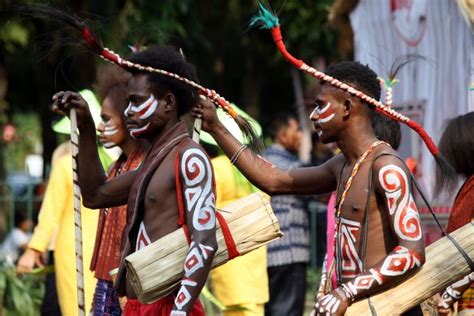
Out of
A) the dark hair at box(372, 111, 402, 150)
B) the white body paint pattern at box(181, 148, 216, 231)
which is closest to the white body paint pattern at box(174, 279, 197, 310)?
the white body paint pattern at box(181, 148, 216, 231)

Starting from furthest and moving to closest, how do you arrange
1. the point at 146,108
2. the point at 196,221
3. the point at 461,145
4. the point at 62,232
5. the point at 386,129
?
the point at 62,232 → the point at 386,129 → the point at 461,145 → the point at 146,108 → the point at 196,221

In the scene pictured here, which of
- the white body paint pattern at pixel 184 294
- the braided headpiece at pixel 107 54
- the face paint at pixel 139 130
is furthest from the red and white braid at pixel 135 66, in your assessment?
the white body paint pattern at pixel 184 294

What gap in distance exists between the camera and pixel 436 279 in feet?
15.8

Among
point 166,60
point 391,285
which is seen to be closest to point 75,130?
point 166,60

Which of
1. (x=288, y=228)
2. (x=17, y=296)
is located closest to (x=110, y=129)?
(x=288, y=228)

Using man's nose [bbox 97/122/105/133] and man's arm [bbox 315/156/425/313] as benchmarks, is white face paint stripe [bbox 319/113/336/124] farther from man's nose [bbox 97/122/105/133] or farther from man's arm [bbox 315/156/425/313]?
man's nose [bbox 97/122/105/133]

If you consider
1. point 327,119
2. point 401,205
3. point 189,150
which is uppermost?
point 327,119

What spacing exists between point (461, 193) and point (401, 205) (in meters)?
1.57

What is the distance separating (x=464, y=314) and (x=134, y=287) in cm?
213

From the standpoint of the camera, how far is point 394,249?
465cm

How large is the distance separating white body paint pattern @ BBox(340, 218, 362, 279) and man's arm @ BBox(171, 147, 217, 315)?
54 cm

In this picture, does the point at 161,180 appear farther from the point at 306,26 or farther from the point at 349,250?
the point at 306,26

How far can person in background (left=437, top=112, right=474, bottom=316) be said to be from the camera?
5.86 meters

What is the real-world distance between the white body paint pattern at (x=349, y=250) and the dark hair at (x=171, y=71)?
925mm
